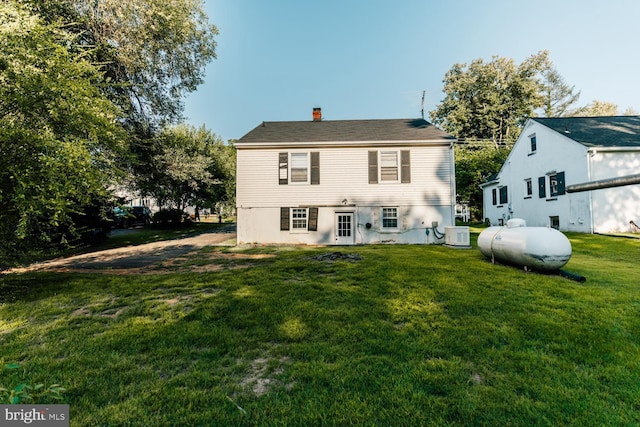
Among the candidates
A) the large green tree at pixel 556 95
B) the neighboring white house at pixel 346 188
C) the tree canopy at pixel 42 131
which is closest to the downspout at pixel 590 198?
the neighboring white house at pixel 346 188

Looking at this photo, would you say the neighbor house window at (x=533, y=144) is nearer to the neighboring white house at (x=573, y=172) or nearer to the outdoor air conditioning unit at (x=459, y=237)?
the neighboring white house at (x=573, y=172)

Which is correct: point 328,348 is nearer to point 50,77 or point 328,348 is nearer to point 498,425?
point 498,425

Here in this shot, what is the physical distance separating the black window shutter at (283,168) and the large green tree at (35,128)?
898 cm

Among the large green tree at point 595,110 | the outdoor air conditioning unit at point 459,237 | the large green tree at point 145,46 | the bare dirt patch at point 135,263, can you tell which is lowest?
the bare dirt patch at point 135,263

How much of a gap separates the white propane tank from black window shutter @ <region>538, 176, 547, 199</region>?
1345 cm

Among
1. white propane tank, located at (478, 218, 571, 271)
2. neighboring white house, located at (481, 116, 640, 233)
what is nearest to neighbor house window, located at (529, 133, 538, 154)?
neighboring white house, located at (481, 116, 640, 233)

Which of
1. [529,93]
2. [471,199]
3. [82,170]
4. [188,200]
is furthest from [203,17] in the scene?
[529,93]

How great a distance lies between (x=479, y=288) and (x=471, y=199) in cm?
2748

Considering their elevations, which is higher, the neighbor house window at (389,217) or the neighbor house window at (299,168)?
the neighbor house window at (299,168)

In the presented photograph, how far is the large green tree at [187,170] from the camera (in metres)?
15.2

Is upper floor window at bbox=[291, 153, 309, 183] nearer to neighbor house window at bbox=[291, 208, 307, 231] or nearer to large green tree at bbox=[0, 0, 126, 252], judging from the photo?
neighbor house window at bbox=[291, 208, 307, 231]

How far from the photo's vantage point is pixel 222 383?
8.97 feet

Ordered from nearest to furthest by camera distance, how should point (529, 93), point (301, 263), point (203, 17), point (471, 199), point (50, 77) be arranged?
1. point (50, 77)
2. point (301, 263)
3. point (203, 17)
4. point (471, 199)
5. point (529, 93)

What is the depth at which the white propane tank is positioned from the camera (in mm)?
6320
